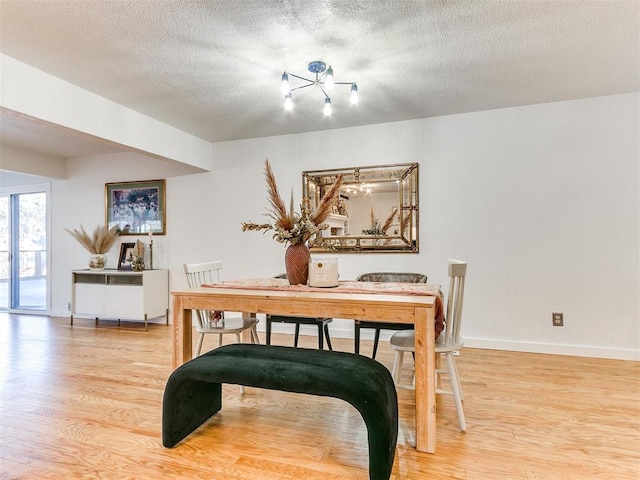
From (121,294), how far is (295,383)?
3.67m

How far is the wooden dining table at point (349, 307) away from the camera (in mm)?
1737

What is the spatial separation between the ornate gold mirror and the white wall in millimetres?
99

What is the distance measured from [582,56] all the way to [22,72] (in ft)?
12.5

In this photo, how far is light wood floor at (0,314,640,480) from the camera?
162 centimetres

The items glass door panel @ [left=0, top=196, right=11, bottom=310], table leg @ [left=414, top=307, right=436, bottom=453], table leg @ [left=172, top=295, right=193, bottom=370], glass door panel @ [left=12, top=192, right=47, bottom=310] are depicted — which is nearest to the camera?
table leg @ [left=414, top=307, right=436, bottom=453]

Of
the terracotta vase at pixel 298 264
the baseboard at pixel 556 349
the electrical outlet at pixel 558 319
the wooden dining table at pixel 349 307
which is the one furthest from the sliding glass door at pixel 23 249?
the electrical outlet at pixel 558 319

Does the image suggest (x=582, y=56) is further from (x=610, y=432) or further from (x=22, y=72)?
(x=22, y=72)

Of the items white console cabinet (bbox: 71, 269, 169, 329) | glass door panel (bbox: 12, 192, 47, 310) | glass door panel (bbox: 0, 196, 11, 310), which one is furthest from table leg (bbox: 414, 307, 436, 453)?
glass door panel (bbox: 0, 196, 11, 310)

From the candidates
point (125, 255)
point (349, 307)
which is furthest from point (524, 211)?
point (125, 255)

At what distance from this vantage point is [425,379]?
1737 millimetres

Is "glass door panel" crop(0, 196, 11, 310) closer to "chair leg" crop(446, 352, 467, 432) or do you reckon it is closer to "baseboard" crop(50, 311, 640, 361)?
"baseboard" crop(50, 311, 640, 361)

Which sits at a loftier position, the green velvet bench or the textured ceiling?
the textured ceiling

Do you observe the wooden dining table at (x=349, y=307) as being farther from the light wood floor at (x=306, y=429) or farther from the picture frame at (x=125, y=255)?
Answer: the picture frame at (x=125, y=255)

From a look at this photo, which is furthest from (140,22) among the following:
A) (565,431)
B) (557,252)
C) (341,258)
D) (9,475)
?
(557,252)
